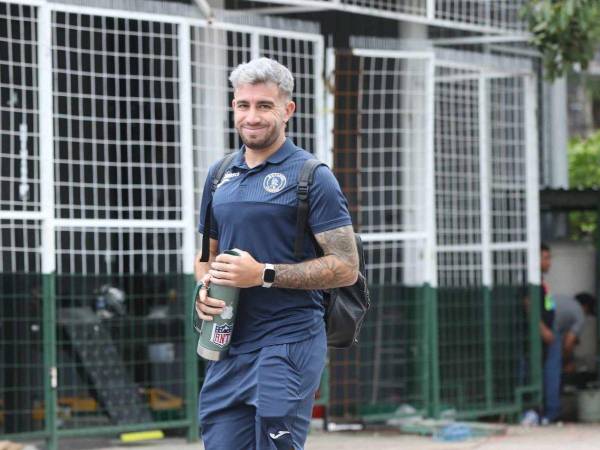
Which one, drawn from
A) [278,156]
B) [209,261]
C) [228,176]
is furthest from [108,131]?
[278,156]

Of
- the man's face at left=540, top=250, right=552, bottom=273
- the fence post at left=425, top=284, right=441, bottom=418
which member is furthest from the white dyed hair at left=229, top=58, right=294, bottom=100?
the man's face at left=540, top=250, right=552, bottom=273

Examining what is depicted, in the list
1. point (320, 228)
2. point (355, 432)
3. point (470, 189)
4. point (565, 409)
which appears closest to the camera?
point (320, 228)

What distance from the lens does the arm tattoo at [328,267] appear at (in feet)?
16.2

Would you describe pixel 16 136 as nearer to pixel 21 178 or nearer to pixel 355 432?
pixel 21 178

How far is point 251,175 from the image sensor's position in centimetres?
509

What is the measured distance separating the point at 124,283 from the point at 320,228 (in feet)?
15.8

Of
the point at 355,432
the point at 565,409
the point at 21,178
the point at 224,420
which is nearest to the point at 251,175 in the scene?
the point at 224,420

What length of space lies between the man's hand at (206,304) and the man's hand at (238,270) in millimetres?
95

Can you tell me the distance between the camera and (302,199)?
5012mm

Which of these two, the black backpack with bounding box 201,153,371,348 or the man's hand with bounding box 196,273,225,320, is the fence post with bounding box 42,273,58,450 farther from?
the man's hand with bounding box 196,273,225,320

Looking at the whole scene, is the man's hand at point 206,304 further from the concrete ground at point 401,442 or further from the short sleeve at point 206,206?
the concrete ground at point 401,442

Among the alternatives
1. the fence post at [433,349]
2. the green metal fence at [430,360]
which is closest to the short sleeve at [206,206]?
the green metal fence at [430,360]

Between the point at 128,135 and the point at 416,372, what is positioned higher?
the point at 128,135

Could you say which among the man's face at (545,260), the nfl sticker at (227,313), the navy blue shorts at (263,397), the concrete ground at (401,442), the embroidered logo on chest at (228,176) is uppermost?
the embroidered logo on chest at (228,176)
